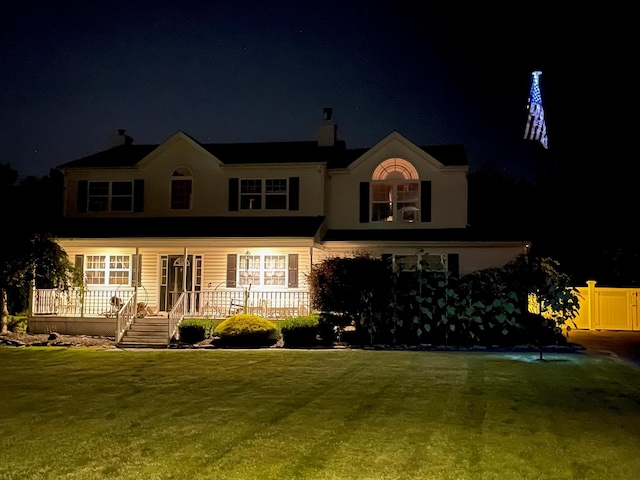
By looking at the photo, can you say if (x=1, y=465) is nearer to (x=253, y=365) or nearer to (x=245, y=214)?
(x=253, y=365)

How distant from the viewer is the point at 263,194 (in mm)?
24516

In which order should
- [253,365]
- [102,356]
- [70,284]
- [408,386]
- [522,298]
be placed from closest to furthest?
[408,386], [253,365], [102,356], [522,298], [70,284]

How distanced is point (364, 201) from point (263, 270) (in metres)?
4.84

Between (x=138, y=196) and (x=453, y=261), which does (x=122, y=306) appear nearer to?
(x=138, y=196)

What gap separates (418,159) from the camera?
24.1 m

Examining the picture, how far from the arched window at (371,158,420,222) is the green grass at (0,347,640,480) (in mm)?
10317

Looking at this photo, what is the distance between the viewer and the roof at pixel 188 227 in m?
22.2

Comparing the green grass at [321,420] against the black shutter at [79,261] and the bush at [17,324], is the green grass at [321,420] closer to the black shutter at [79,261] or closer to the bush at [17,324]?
the bush at [17,324]

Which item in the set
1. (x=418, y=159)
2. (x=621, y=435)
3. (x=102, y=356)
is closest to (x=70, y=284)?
(x=102, y=356)

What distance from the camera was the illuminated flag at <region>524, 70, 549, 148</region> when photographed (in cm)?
1552

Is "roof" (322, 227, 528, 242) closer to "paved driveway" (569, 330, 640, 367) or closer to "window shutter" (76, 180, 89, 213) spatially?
"paved driveway" (569, 330, 640, 367)

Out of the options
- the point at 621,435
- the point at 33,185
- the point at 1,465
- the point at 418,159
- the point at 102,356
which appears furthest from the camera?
the point at 33,185

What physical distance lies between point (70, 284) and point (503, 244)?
15423mm

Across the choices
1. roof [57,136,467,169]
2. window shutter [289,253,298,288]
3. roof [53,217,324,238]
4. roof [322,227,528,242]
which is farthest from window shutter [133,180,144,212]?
roof [322,227,528,242]
